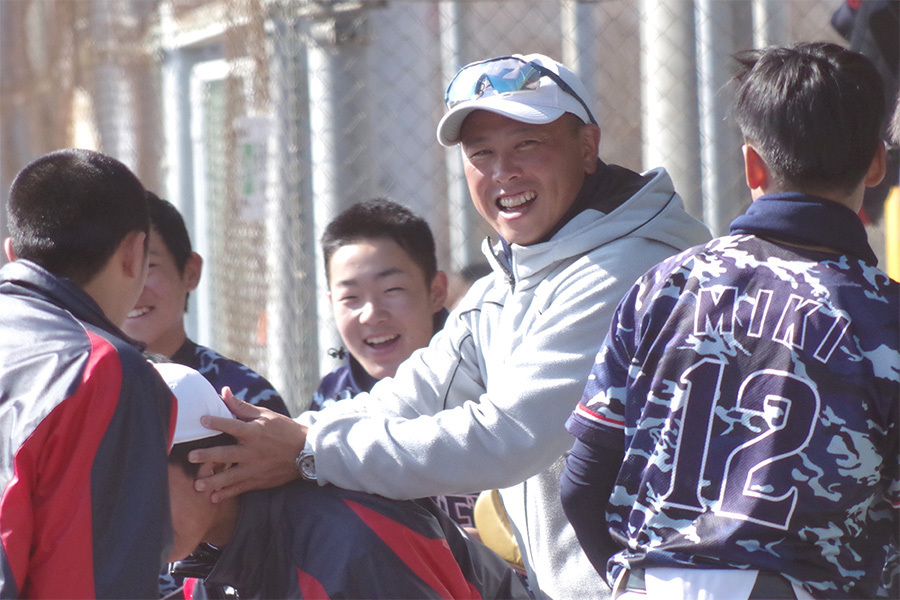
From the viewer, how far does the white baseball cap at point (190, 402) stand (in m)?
2.11

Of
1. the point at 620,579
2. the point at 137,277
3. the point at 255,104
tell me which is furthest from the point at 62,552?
the point at 255,104

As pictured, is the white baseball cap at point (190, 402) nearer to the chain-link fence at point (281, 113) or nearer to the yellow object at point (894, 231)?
the chain-link fence at point (281, 113)

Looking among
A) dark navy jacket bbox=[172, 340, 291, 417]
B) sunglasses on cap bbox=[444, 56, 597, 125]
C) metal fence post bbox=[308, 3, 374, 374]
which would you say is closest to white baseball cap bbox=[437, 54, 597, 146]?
sunglasses on cap bbox=[444, 56, 597, 125]

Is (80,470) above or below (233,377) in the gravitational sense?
above

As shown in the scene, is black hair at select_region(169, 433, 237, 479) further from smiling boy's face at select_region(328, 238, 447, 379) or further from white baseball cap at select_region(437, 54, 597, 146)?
smiling boy's face at select_region(328, 238, 447, 379)

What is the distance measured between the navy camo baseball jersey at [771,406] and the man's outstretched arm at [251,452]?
2.39 ft

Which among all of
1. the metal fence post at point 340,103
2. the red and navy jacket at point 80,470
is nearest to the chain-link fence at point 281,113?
the metal fence post at point 340,103

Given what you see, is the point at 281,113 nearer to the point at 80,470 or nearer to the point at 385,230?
the point at 385,230

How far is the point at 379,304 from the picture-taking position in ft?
10.8

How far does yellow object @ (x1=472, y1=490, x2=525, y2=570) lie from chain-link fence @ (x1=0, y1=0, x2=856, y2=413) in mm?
1315

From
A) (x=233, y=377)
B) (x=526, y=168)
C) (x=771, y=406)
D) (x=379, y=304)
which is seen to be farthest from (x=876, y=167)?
(x=233, y=377)

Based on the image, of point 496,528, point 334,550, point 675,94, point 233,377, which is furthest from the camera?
point 675,94

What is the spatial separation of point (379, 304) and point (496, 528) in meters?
0.79

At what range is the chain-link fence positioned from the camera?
Answer: 13.4 feet
